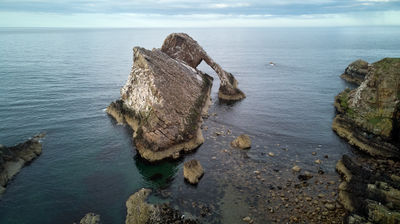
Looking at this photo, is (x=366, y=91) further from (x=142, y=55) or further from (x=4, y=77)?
(x=4, y=77)

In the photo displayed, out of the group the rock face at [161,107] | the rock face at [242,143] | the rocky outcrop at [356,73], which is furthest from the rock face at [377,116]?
the rocky outcrop at [356,73]

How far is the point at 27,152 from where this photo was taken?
3378 centimetres

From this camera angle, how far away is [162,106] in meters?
37.4

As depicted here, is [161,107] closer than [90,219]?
No

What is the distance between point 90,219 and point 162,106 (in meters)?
18.7

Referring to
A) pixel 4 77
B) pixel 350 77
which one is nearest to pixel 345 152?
pixel 350 77

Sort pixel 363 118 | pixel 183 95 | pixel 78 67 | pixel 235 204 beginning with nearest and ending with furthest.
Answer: pixel 235 204 < pixel 363 118 < pixel 183 95 < pixel 78 67

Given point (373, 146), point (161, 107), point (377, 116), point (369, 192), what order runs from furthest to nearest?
point (377, 116)
point (161, 107)
point (373, 146)
point (369, 192)

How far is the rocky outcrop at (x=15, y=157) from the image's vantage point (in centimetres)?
2875

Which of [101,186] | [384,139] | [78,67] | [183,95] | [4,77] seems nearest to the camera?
[101,186]

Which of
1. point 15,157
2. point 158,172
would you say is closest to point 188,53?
point 158,172

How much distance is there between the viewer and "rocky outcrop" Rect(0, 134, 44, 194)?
28.8 metres

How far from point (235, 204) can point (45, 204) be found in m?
19.6

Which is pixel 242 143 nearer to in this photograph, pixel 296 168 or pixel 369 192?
pixel 296 168
